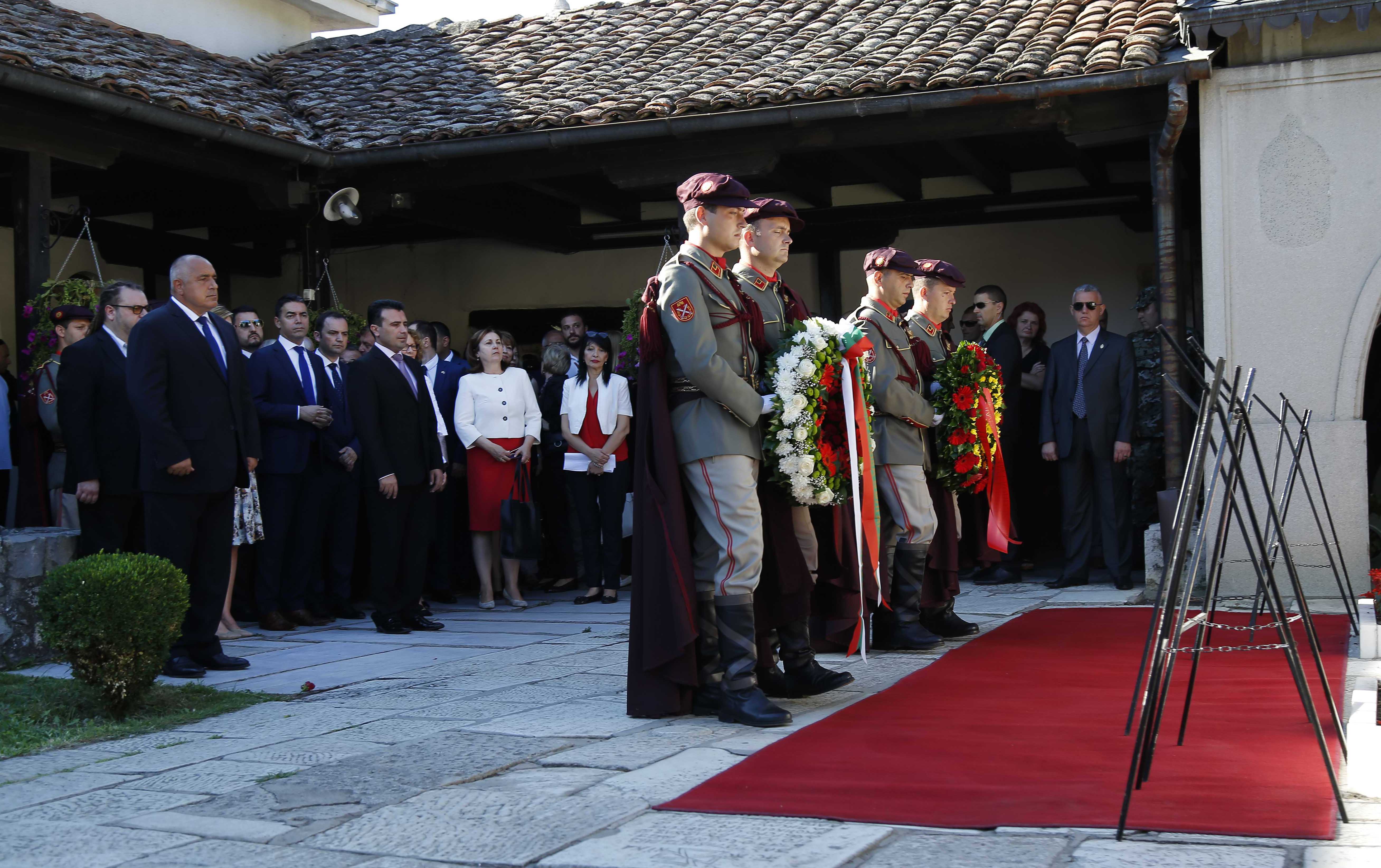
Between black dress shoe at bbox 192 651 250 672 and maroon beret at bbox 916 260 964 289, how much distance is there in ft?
12.1

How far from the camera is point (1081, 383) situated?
883 centimetres

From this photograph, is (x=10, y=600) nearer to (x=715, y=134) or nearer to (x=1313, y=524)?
(x=715, y=134)

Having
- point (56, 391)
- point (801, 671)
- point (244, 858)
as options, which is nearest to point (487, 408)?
point (56, 391)

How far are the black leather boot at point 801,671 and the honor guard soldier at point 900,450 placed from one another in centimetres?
128

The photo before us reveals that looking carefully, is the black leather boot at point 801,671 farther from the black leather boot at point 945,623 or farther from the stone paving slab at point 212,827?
the stone paving slab at point 212,827

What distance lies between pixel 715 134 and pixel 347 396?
11.1 ft

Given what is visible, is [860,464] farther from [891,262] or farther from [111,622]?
[111,622]

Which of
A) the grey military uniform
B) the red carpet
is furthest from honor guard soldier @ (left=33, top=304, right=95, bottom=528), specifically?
the red carpet

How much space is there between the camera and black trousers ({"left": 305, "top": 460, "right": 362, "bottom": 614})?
8000 mm

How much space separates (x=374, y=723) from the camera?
15.8 ft

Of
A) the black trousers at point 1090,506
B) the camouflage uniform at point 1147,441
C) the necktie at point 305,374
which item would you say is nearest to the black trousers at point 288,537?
the necktie at point 305,374

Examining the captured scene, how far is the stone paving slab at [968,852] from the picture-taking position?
2.93 metres

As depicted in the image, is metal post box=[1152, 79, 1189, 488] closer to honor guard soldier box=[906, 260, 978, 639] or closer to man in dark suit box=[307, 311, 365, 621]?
honor guard soldier box=[906, 260, 978, 639]

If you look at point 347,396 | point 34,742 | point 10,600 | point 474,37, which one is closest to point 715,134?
point 347,396
